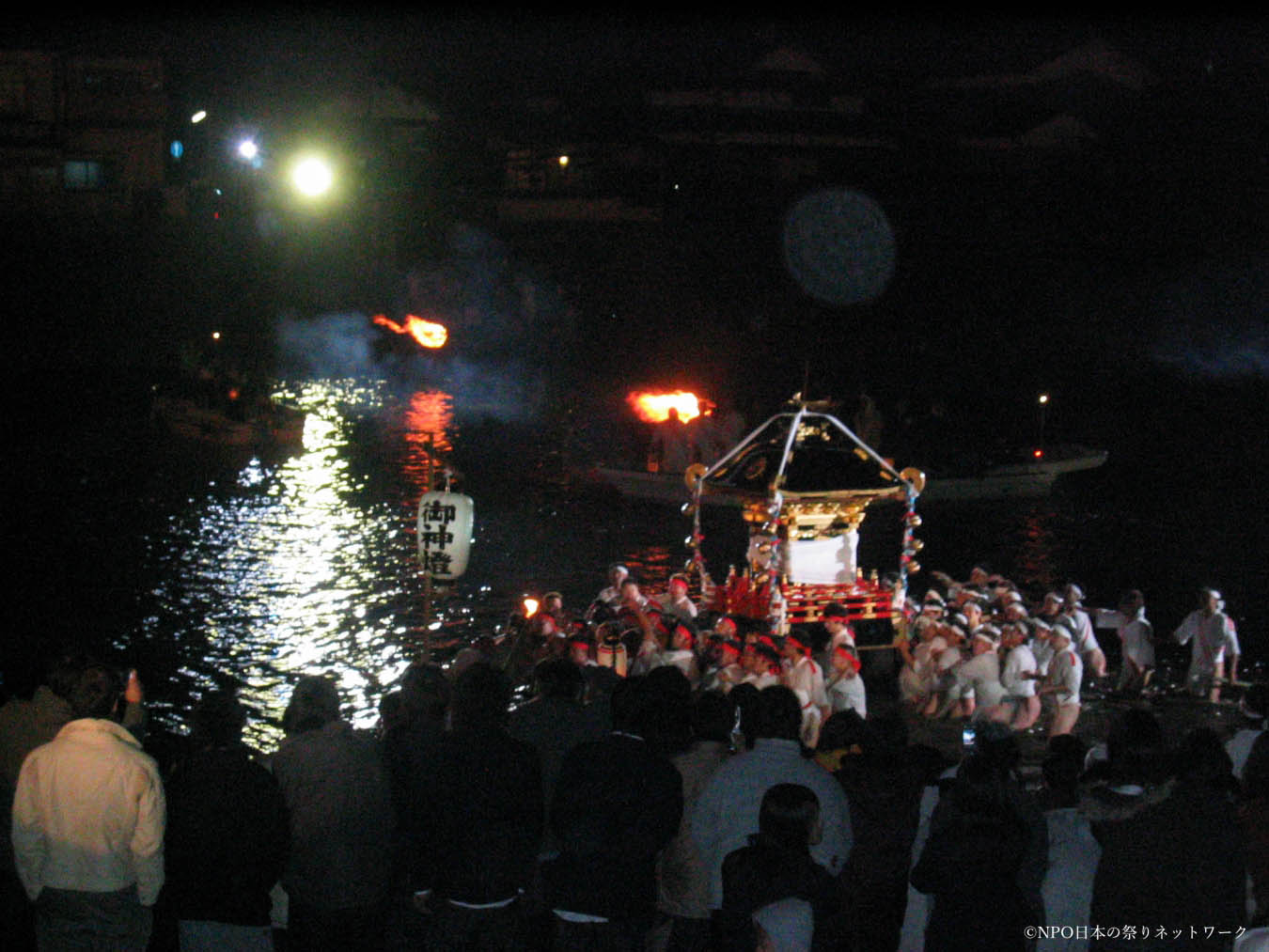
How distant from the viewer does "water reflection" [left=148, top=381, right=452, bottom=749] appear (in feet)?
55.6

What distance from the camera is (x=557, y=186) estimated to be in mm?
54344

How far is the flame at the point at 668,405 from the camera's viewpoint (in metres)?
27.3

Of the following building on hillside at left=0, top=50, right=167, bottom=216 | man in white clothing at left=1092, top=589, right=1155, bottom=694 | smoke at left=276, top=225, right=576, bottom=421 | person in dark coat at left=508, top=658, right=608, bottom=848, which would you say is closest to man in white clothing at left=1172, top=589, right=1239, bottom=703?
man in white clothing at left=1092, top=589, right=1155, bottom=694

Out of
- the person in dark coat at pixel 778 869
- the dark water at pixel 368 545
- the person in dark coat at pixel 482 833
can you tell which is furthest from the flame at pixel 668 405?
the person in dark coat at pixel 778 869

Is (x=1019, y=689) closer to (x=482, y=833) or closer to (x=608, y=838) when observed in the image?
(x=608, y=838)

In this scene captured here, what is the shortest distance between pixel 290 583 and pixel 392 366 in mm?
31483

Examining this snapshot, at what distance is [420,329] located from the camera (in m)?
50.1

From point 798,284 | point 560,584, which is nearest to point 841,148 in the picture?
point 798,284

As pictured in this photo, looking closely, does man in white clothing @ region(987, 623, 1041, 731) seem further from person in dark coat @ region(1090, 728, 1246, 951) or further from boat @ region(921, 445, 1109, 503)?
boat @ region(921, 445, 1109, 503)

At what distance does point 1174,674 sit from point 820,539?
443 centimetres

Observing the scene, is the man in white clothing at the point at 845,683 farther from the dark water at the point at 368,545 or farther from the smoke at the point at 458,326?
the smoke at the point at 458,326

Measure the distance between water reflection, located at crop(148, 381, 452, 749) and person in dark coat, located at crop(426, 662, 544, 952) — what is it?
7.16 meters

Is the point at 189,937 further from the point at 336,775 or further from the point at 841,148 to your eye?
the point at 841,148

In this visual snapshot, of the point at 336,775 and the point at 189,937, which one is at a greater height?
the point at 336,775
